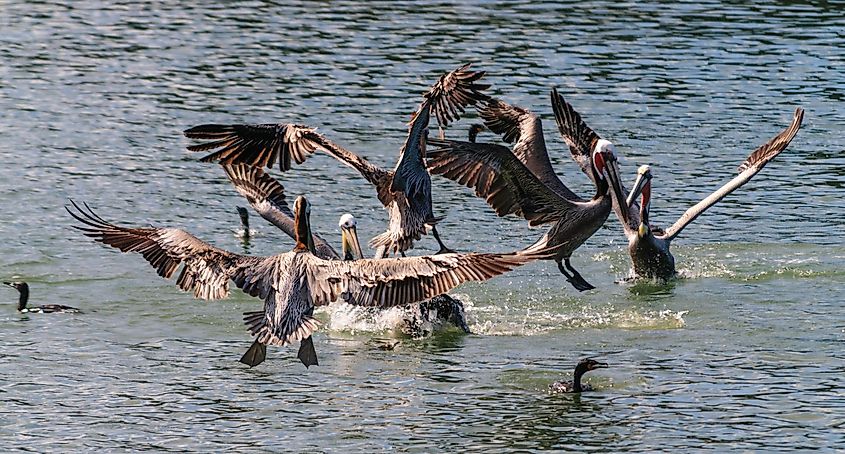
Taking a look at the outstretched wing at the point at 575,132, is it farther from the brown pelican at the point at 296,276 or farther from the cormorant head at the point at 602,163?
the brown pelican at the point at 296,276

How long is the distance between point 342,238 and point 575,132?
3.10 meters

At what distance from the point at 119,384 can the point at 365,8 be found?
18142 mm

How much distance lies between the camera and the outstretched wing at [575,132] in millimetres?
16578

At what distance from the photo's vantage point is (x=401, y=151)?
14273 millimetres

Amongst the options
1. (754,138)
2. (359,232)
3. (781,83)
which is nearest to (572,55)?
(781,83)

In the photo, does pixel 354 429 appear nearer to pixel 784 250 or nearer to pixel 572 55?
pixel 784 250

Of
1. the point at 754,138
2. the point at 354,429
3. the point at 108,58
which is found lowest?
the point at 354,429

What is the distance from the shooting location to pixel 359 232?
1711cm

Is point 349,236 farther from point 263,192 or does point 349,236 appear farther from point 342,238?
point 263,192

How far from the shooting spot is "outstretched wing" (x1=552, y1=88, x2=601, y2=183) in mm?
16578

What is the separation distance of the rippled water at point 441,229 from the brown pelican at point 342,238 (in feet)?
0.82

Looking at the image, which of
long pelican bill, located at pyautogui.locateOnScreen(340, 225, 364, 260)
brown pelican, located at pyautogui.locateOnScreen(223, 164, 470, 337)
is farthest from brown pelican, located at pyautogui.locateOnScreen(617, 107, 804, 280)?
long pelican bill, located at pyautogui.locateOnScreen(340, 225, 364, 260)

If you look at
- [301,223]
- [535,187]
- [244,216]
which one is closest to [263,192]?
[244,216]

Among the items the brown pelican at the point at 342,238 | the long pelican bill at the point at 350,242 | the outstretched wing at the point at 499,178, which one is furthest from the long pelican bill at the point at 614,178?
the long pelican bill at the point at 350,242
